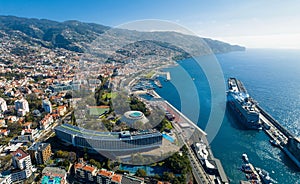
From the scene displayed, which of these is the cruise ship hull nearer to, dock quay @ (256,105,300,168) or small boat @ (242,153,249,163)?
dock quay @ (256,105,300,168)

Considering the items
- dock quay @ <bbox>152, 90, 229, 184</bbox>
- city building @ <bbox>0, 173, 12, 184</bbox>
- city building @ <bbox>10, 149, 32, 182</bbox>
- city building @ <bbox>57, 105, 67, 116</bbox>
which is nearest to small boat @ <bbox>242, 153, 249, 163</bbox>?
dock quay @ <bbox>152, 90, 229, 184</bbox>

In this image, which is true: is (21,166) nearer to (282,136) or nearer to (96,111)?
(96,111)

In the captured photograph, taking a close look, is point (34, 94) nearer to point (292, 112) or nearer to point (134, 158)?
point (134, 158)

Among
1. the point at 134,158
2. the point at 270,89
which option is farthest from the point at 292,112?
the point at 134,158

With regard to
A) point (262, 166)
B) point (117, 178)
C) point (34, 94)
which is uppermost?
point (34, 94)

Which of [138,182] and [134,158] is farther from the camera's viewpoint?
[134,158]

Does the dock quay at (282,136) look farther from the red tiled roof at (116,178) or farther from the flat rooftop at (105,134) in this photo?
the red tiled roof at (116,178)

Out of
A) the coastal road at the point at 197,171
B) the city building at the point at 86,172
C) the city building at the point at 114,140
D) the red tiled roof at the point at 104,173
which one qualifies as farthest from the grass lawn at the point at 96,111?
the coastal road at the point at 197,171
